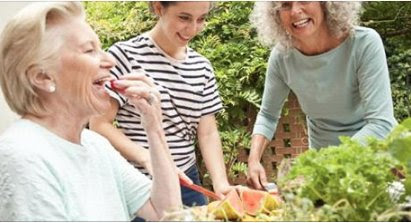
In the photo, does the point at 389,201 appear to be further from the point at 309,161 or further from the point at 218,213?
the point at 218,213

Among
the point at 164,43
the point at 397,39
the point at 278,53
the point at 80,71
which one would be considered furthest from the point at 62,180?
the point at 397,39

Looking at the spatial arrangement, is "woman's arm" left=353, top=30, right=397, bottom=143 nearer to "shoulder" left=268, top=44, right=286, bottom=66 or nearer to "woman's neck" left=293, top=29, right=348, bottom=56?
"woman's neck" left=293, top=29, right=348, bottom=56

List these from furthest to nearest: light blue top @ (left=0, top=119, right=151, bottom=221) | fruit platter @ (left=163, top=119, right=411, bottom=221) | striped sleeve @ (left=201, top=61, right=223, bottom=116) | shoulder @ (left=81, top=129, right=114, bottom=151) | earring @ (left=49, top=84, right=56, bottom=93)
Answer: striped sleeve @ (left=201, top=61, right=223, bottom=116), shoulder @ (left=81, top=129, right=114, bottom=151), earring @ (left=49, top=84, right=56, bottom=93), light blue top @ (left=0, top=119, right=151, bottom=221), fruit platter @ (left=163, top=119, right=411, bottom=221)

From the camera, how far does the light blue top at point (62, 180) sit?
3.50 feet

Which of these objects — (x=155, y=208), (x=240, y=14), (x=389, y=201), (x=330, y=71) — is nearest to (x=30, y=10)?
(x=155, y=208)

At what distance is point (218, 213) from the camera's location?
1090mm

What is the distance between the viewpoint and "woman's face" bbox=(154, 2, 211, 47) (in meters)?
1.62

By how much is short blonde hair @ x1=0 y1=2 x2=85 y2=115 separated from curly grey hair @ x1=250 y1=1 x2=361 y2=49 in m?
0.72

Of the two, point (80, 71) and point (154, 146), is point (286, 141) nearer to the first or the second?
point (154, 146)

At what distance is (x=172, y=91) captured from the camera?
1.69 m

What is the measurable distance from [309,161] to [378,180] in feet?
0.30

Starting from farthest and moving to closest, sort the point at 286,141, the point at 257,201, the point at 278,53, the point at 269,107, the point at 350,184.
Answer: the point at 286,141 < the point at 269,107 < the point at 278,53 < the point at 257,201 < the point at 350,184

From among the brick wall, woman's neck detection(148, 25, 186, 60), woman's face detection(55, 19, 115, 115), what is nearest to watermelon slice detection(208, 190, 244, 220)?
woman's face detection(55, 19, 115, 115)

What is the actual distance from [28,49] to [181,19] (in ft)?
1.85
